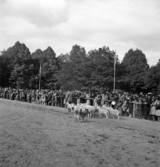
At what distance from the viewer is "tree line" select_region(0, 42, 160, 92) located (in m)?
49.8

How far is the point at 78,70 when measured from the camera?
54.2 meters

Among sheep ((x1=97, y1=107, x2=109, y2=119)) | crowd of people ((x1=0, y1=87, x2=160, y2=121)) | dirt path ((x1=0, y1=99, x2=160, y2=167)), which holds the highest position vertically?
crowd of people ((x1=0, y1=87, x2=160, y2=121))

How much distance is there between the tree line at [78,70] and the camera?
49.8 metres

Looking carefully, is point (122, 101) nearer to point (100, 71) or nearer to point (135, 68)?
point (100, 71)

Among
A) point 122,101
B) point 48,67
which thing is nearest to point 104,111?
point 122,101

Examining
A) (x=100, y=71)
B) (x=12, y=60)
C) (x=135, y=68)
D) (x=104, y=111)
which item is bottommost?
(x=104, y=111)

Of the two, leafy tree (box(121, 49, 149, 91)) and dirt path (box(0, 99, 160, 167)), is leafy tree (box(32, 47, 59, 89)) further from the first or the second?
dirt path (box(0, 99, 160, 167))

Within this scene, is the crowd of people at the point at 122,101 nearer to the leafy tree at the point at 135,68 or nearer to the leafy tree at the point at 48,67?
the leafy tree at the point at 135,68

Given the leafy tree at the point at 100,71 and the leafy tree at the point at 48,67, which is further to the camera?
the leafy tree at the point at 48,67

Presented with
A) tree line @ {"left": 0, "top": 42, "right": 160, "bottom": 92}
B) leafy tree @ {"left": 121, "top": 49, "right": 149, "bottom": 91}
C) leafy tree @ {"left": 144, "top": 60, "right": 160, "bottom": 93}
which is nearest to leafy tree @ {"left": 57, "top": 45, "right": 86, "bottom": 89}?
tree line @ {"left": 0, "top": 42, "right": 160, "bottom": 92}

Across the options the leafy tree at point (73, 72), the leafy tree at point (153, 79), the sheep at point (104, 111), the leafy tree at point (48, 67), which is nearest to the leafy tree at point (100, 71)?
the leafy tree at point (73, 72)

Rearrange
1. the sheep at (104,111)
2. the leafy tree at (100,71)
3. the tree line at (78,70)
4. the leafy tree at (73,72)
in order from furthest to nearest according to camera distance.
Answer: the leafy tree at (73,72)
the tree line at (78,70)
the leafy tree at (100,71)
the sheep at (104,111)

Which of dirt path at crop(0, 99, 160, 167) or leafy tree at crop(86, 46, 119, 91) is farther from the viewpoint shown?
leafy tree at crop(86, 46, 119, 91)

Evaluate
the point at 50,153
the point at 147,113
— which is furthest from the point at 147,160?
the point at 147,113
